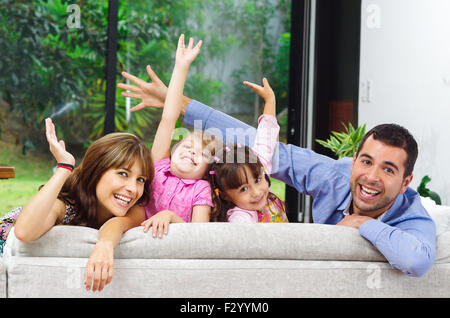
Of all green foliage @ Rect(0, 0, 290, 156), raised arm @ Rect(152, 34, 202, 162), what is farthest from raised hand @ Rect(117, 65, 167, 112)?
green foliage @ Rect(0, 0, 290, 156)

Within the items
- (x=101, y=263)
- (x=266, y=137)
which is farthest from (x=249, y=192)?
(x=101, y=263)

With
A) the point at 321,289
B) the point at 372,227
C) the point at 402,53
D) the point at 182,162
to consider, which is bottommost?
the point at 321,289

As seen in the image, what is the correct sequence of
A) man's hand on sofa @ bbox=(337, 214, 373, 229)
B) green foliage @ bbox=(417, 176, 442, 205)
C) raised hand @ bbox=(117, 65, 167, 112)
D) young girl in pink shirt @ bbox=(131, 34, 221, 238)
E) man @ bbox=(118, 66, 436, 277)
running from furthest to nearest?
green foliage @ bbox=(417, 176, 442, 205) < raised hand @ bbox=(117, 65, 167, 112) < young girl in pink shirt @ bbox=(131, 34, 221, 238) < man's hand on sofa @ bbox=(337, 214, 373, 229) < man @ bbox=(118, 66, 436, 277)

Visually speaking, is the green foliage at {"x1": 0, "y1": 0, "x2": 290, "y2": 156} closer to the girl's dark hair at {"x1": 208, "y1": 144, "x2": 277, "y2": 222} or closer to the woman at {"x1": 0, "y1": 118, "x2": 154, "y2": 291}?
the girl's dark hair at {"x1": 208, "y1": 144, "x2": 277, "y2": 222}

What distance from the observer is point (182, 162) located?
1.73m

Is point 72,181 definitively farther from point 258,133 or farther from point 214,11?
point 214,11

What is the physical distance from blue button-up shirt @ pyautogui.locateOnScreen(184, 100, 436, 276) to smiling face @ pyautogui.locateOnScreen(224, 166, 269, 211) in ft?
0.23

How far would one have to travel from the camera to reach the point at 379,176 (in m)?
1.42

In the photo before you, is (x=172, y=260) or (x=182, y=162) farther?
(x=182, y=162)

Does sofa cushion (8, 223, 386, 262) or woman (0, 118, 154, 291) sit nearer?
sofa cushion (8, 223, 386, 262)

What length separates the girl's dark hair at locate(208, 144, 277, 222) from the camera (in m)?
1.73

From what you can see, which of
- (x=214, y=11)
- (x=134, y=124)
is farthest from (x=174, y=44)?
(x=134, y=124)

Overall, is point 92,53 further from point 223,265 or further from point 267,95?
point 223,265

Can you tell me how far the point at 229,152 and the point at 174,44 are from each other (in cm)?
254
